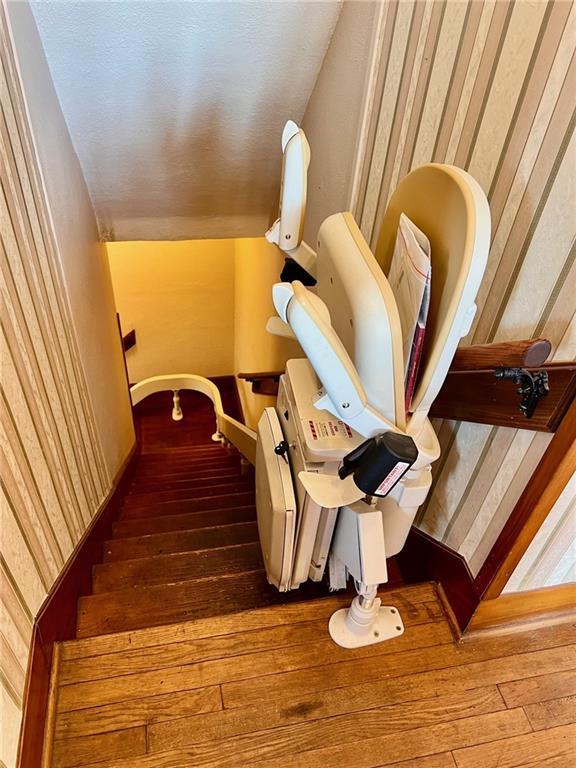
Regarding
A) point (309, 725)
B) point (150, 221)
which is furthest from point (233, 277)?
point (309, 725)

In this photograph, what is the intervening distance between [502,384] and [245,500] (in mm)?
1737

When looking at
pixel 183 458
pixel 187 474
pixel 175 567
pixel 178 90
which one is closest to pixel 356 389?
pixel 175 567

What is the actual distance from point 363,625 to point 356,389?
0.80m

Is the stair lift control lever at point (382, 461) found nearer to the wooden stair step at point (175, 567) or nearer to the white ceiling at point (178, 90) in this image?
the wooden stair step at point (175, 567)

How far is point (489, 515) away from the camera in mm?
1262

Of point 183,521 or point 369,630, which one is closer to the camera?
point 369,630

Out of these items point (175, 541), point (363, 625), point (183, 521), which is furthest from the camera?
point (183, 521)

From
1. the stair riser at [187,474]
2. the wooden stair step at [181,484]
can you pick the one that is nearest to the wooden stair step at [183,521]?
the wooden stair step at [181,484]

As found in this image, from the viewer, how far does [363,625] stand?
135 cm

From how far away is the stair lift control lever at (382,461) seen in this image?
0.85 metres

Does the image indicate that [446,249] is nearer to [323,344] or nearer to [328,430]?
[323,344]

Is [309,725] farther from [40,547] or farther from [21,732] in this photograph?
[40,547]

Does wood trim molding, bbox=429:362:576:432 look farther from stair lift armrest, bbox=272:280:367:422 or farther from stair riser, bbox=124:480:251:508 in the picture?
stair riser, bbox=124:480:251:508

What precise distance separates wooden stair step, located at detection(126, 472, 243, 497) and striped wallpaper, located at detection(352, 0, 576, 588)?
66.3 inches
